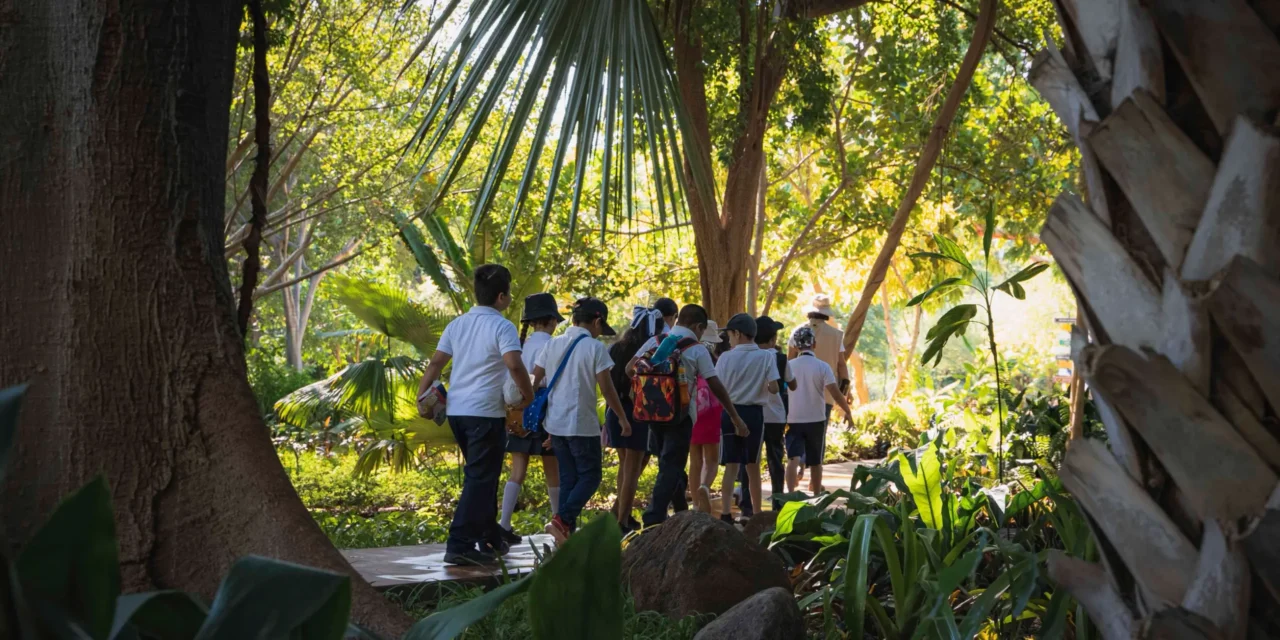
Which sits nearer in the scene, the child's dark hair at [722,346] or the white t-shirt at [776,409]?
the white t-shirt at [776,409]

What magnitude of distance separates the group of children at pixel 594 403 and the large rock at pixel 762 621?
8.84 feet

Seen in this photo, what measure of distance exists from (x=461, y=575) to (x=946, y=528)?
255cm

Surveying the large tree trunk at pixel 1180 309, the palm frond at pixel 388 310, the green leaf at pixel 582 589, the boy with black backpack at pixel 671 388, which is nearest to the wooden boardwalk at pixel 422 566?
the boy with black backpack at pixel 671 388

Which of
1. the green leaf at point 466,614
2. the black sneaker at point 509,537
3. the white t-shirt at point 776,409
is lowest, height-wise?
the black sneaker at point 509,537

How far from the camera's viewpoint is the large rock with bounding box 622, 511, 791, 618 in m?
4.60

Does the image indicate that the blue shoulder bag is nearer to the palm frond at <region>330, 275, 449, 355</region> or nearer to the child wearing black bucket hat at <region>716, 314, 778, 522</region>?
the child wearing black bucket hat at <region>716, 314, 778, 522</region>

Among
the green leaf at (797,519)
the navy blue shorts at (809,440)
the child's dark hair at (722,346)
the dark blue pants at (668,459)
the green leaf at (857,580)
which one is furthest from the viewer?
the child's dark hair at (722,346)

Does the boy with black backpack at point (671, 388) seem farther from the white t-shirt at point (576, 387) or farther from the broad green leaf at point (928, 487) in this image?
the broad green leaf at point (928, 487)

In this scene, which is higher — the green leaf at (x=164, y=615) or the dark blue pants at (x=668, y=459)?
the dark blue pants at (x=668, y=459)

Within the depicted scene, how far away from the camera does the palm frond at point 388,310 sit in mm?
11938

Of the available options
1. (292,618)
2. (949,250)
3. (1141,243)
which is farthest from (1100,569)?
(949,250)

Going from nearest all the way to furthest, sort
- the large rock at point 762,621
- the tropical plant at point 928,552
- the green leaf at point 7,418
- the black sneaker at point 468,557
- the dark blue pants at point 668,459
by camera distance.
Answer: the green leaf at point 7,418 < the tropical plant at point 928,552 < the large rock at point 762,621 < the black sneaker at point 468,557 < the dark blue pants at point 668,459

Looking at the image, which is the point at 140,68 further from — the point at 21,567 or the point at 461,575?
the point at 461,575

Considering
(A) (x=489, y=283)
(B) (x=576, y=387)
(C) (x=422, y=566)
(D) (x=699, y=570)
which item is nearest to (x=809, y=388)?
(B) (x=576, y=387)
